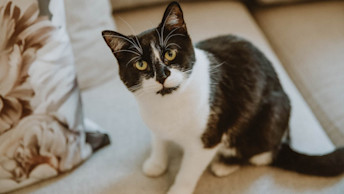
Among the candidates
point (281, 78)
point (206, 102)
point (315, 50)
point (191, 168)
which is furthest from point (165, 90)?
point (315, 50)

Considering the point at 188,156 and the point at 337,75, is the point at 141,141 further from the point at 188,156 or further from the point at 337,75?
the point at 337,75

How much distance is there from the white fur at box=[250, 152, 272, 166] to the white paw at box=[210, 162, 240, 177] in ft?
0.21

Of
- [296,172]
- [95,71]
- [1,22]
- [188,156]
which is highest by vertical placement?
[1,22]

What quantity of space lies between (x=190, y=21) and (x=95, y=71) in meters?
0.49

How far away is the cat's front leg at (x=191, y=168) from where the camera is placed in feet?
3.06

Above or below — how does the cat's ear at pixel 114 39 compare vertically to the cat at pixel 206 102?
above

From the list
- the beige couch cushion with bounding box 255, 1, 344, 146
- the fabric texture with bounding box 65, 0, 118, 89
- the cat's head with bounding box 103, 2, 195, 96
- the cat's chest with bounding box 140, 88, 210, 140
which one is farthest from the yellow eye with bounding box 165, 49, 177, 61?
the beige couch cushion with bounding box 255, 1, 344, 146

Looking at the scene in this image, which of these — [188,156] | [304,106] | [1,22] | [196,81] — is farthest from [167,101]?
[304,106]

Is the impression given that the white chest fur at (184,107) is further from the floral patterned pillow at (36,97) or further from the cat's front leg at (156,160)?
the floral patterned pillow at (36,97)

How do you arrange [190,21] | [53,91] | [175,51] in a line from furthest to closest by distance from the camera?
[190,21] → [53,91] → [175,51]

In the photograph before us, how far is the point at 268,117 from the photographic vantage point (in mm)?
994

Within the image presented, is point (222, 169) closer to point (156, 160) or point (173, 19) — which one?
point (156, 160)

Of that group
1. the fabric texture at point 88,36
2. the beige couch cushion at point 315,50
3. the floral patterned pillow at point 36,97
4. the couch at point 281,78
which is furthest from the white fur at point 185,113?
the beige couch cushion at point 315,50

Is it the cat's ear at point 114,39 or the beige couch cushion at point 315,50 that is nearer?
the cat's ear at point 114,39
